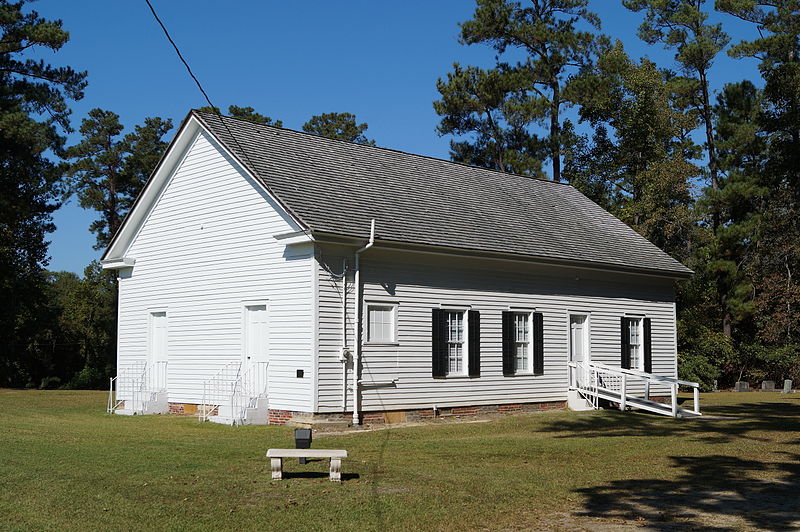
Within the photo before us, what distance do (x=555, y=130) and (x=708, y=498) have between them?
36127 mm

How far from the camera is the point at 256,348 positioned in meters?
19.4

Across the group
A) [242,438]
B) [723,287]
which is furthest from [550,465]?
[723,287]

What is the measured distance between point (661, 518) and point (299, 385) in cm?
1023

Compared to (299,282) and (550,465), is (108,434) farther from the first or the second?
(550,465)

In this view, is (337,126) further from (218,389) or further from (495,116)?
(218,389)

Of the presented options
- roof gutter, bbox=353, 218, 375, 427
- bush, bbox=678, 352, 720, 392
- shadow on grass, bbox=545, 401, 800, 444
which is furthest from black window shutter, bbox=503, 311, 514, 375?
bush, bbox=678, 352, 720, 392

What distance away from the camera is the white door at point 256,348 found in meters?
18.9

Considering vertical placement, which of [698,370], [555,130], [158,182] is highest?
[555,130]

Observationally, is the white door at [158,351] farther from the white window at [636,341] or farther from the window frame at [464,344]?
the white window at [636,341]

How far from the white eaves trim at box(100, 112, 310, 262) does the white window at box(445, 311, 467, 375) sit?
538cm

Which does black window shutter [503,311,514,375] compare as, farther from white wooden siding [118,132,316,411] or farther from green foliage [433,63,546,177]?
green foliage [433,63,546,177]

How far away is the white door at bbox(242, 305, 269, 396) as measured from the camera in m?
18.9

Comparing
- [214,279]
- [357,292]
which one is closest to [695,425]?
[357,292]

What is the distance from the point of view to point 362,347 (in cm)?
1855
